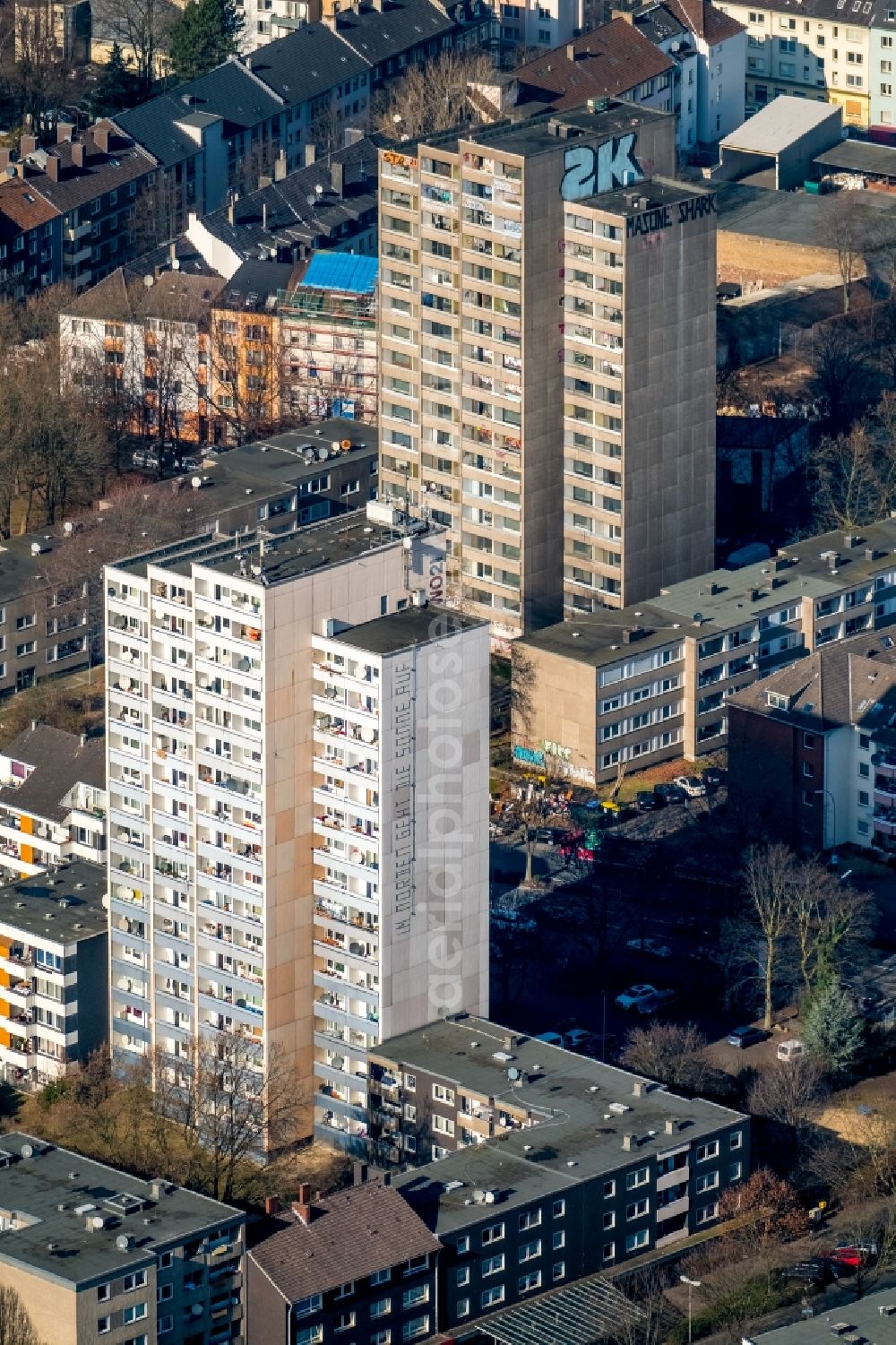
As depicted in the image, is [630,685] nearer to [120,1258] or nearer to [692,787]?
[692,787]

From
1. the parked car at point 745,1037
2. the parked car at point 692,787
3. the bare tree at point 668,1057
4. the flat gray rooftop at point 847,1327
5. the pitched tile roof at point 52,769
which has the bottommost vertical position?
the parked car at point 745,1037

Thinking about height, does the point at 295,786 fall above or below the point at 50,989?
above

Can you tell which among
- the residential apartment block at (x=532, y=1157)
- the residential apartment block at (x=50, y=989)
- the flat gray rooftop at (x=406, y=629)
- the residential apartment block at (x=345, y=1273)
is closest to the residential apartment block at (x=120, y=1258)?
the residential apartment block at (x=345, y=1273)

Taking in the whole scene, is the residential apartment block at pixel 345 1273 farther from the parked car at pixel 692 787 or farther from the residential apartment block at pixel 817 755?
the parked car at pixel 692 787

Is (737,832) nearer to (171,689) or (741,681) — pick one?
(741,681)

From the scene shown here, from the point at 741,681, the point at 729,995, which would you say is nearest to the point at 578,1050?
the point at 729,995

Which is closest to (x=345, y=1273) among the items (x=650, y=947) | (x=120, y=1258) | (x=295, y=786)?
(x=120, y=1258)
